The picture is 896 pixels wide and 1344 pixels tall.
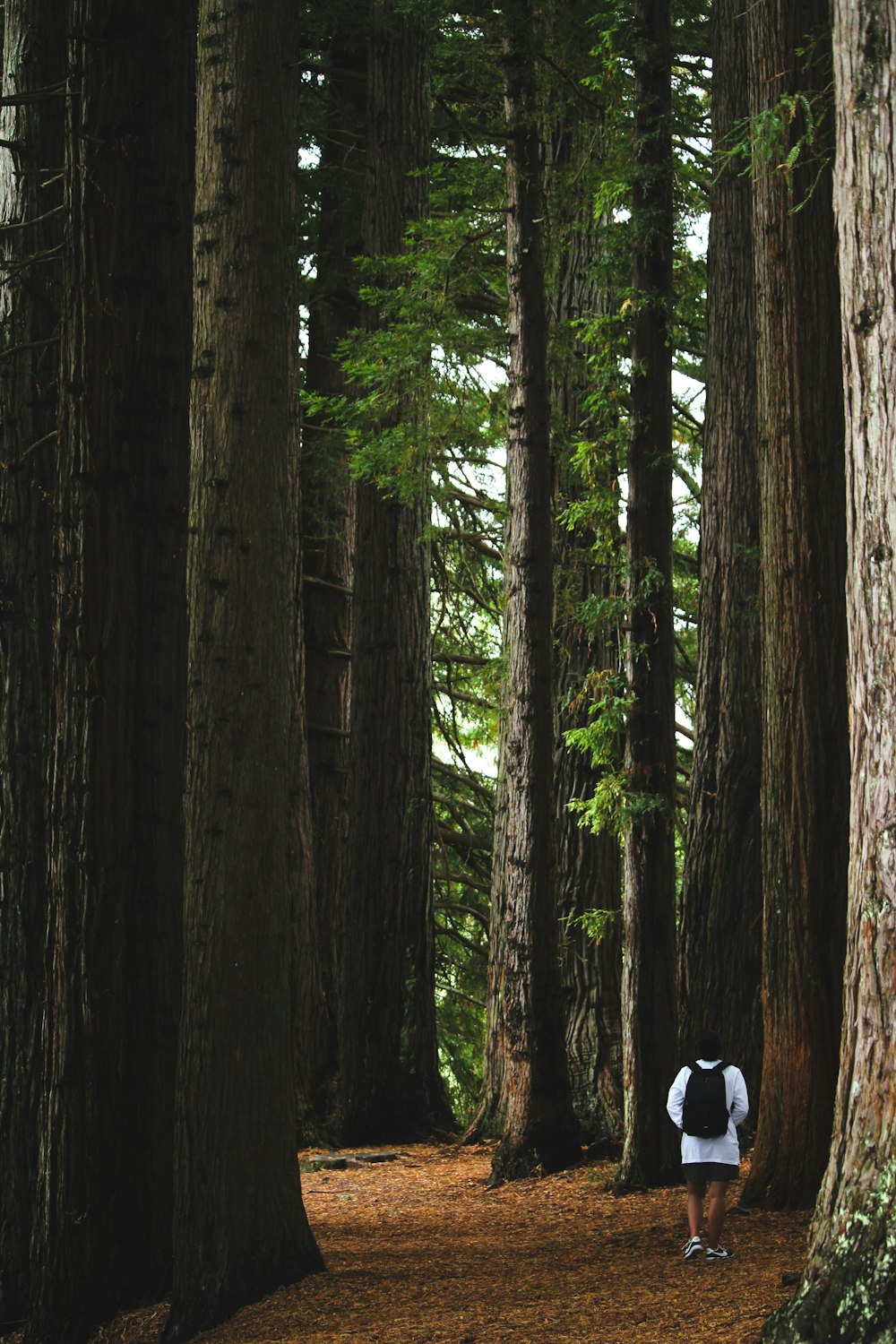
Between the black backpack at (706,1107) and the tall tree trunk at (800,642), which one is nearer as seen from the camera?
the black backpack at (706,1107)

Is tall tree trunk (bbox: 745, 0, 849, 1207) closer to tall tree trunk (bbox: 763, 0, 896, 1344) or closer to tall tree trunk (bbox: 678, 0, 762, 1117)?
tall tree trunk (bbox: 678, 0, 762, 1117)

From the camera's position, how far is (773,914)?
8422 mm

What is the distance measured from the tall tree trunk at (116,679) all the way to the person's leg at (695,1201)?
116 inches

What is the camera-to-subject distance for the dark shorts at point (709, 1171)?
732cm

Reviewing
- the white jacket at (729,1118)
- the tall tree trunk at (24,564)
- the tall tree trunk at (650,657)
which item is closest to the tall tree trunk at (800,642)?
the white jacket at (729,1118)

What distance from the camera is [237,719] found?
7.32 meters

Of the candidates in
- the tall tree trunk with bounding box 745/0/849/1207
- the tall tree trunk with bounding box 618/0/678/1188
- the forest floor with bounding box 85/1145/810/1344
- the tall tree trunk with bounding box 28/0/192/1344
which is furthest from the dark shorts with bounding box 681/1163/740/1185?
the tall tree trunk with bounding box 28/0/192/1344

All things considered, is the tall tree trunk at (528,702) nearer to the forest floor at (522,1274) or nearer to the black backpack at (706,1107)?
the forest floor at (522,1274)

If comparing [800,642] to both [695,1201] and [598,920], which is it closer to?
[598,920]

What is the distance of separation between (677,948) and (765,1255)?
3.73 metres

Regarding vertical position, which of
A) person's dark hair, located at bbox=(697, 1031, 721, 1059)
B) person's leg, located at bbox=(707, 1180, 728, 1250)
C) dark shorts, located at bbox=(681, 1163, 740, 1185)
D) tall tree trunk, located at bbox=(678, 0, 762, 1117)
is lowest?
person's leg, located at bbox=(707, 1180, 728, 1250)

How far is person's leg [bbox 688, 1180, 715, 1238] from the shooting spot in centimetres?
738

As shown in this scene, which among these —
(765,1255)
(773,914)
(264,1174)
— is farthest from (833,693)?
(264,1174)

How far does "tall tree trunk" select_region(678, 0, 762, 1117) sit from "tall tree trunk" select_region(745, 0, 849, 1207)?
177 cm
